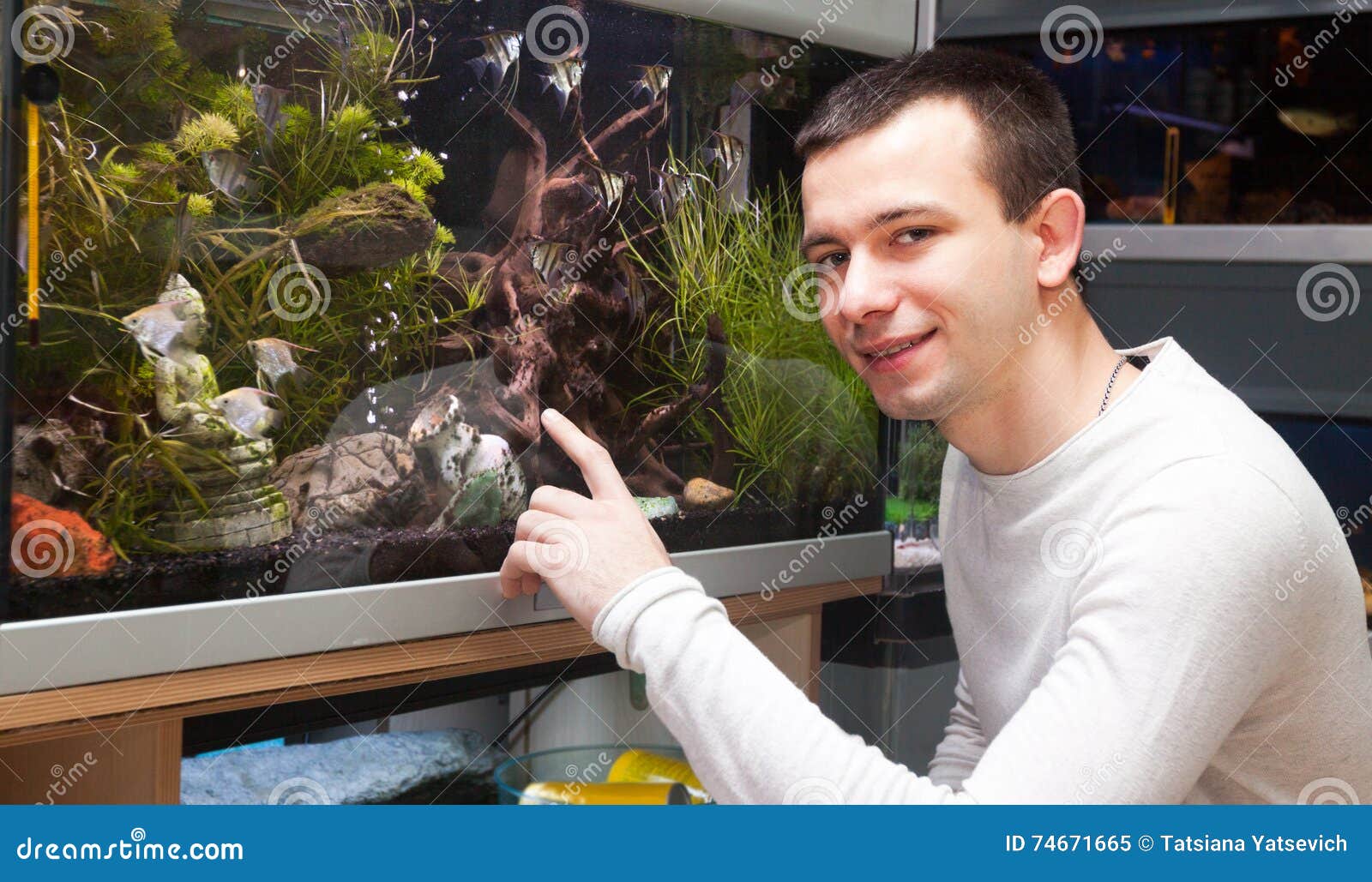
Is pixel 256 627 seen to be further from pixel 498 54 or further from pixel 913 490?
pixel 913 490

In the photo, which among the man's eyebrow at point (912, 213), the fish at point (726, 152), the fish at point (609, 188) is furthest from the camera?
the fish at point (726, 152)

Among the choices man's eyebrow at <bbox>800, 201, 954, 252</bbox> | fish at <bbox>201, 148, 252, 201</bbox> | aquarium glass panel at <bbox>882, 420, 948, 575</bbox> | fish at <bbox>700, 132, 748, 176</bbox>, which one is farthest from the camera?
aquarium glass panel at <bbox>882, 420, 948, 575</bbox>

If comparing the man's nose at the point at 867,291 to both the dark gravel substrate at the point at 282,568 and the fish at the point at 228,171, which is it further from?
the fish at the point at 228,171

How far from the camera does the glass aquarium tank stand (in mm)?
827

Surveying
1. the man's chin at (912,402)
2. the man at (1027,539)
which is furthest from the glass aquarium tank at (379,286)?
the man's chin at (912,402)

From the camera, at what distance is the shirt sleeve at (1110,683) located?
0.79 metres

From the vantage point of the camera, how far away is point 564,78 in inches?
42.0

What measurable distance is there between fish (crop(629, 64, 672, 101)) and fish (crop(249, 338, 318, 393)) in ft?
1.35

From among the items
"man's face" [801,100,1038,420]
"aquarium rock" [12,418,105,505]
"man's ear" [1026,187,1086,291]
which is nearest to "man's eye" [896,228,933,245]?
"man's face" [801,100,1038,420]

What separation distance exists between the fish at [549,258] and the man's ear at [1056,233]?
42 centimetres

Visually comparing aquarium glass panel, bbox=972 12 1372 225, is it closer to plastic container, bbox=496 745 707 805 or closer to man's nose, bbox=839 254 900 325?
man's nose, bbox=839 254 900 325

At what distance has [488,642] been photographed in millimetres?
1036
